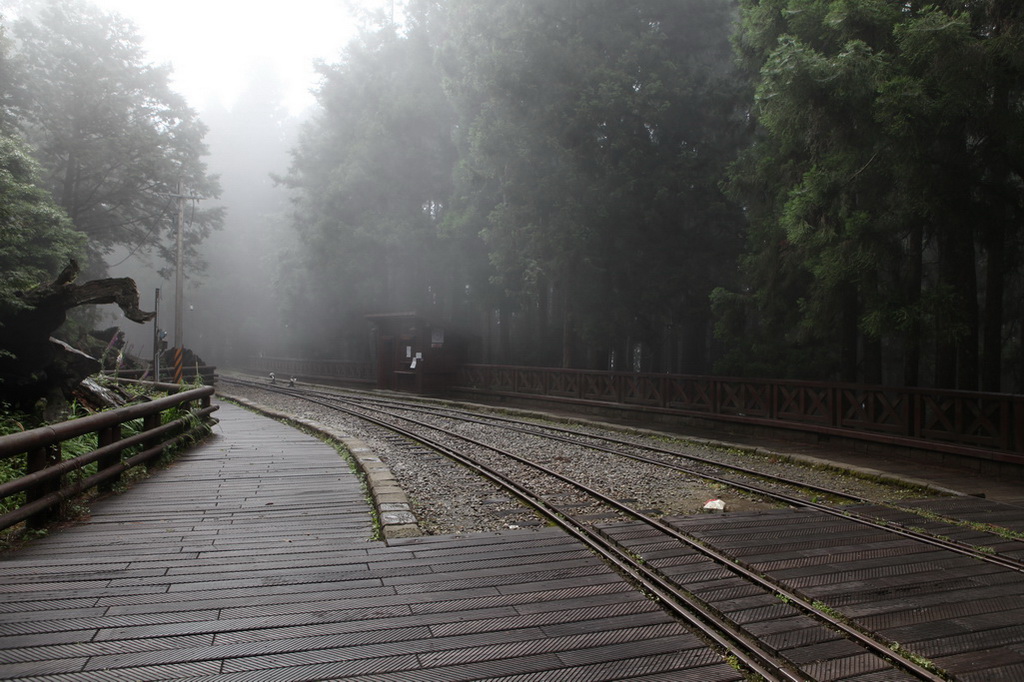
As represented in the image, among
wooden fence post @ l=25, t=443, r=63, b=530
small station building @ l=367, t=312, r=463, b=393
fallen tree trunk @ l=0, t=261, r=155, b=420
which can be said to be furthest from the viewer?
small station building @ l=367, t=312, r=463, b=393

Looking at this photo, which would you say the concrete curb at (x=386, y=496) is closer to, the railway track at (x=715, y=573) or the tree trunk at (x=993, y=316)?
the railway track at (x=715, y=573)

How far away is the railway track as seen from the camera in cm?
319

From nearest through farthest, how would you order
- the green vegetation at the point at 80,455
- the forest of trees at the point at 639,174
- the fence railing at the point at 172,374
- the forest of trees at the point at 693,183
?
1. the green vegetation at the point at 80,455
2. the forest of trees at the point at 693,183
3. the forest of trees at the point at 639,174
4. the fence railing at the point at 172,374

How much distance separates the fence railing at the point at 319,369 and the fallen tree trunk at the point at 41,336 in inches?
812

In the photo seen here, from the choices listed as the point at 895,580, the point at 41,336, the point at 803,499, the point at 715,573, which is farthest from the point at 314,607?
the point at 41,336

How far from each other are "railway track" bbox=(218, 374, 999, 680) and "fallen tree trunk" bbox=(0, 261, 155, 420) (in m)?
5.02

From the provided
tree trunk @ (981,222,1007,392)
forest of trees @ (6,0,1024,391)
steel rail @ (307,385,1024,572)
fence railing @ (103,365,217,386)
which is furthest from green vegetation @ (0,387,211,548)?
tree trunk @ (981,222,1007,392)

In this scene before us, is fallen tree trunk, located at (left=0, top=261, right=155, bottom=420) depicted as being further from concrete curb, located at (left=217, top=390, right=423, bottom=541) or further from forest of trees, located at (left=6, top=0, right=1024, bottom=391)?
concrete curb, located at (left=217, top=390, right=423, bottom=541)

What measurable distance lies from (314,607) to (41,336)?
27.5 feet

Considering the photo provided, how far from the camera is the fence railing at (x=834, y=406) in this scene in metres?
9.09

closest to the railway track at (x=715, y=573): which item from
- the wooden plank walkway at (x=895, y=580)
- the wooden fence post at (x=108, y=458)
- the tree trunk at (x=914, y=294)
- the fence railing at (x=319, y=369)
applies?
the wooden plank walkway at (x=895, y=580)

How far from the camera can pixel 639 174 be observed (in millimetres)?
18641

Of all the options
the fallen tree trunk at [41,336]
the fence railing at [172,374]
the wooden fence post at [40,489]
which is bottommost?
the wooden fence post at [40,489]

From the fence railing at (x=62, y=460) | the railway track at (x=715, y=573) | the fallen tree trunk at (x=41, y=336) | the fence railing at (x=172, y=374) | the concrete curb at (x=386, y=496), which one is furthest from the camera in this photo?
the fence railing at (x=172, y=374)
